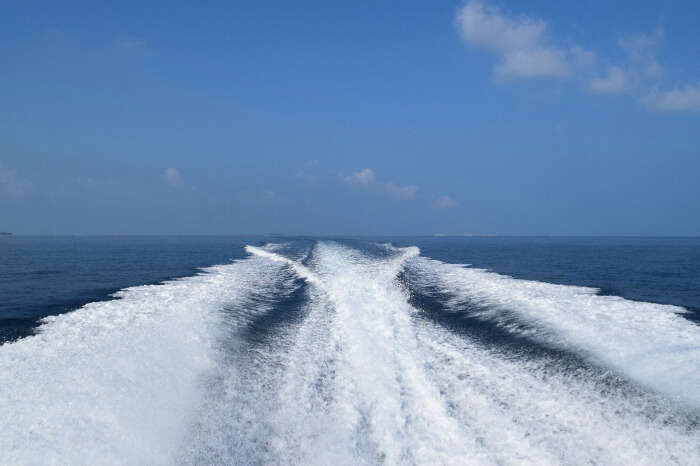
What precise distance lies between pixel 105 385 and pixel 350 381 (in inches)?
162

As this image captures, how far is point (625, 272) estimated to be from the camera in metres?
25.4

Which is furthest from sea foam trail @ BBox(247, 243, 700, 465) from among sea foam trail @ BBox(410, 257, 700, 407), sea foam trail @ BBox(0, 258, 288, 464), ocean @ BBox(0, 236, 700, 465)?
sea foam trail @ BBox(0, 258, 288, 464)

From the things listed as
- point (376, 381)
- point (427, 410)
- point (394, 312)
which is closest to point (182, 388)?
point (376, 381)

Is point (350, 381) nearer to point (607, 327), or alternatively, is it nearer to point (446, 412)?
point (446, 412)

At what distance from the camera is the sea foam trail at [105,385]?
539 centimetres

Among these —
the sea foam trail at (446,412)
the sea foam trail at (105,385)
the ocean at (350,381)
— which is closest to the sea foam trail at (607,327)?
the ocean at (350,381)

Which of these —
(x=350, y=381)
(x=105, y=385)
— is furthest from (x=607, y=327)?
(x=105, y=385)

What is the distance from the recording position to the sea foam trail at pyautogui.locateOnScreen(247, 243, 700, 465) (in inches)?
214

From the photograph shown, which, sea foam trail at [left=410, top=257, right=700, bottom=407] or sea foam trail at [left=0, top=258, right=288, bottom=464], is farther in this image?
sea foam trail at [left=410, top=257, right=700, bottom=407]

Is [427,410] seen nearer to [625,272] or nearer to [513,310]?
[513,310]

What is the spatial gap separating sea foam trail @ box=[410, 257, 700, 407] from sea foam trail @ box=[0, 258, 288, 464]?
764 cm

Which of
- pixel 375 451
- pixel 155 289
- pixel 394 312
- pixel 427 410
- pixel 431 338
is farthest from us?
pixel 155 289

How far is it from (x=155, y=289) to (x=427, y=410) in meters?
13.6

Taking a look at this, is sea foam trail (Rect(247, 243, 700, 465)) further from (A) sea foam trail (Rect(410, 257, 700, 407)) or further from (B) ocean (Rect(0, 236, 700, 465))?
(A) sea foam trail (Rect(410, 257, 700, 407))
